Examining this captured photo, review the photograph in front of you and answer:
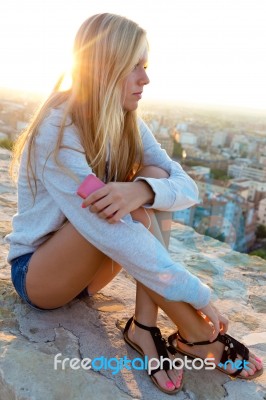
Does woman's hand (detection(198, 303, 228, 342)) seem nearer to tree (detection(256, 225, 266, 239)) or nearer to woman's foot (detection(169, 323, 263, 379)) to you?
woman's foot (detection(169, 323, 263, 379))

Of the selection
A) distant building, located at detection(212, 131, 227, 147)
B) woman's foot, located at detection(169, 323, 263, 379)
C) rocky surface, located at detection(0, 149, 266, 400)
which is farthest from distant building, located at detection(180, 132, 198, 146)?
woman's foot, located at detection(169, 323, 263, 379)

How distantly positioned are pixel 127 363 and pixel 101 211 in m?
0.33

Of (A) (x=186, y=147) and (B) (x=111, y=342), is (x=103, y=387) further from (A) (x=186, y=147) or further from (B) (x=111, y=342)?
(A) (x=186, y=147)

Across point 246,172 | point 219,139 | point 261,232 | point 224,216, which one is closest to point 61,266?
point 224,216

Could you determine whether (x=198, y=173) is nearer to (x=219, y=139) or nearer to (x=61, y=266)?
(x=219, y=139)

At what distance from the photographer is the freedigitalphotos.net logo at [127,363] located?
0.94 metres

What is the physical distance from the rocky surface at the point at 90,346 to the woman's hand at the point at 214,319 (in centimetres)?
9

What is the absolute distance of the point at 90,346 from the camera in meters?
1.02

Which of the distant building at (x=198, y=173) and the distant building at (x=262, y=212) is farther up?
the distant building at (x=198, y=173)

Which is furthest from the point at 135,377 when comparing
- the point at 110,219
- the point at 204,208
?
the point at 204,208

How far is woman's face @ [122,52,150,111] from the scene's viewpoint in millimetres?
1059

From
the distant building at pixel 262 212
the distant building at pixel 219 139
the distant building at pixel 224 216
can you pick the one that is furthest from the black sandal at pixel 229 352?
the distant building at pixel 219 139

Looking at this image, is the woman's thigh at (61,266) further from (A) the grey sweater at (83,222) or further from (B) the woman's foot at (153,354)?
(B) the woman's foot at (153,354)

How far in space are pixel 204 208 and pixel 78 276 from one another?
1579 cm
